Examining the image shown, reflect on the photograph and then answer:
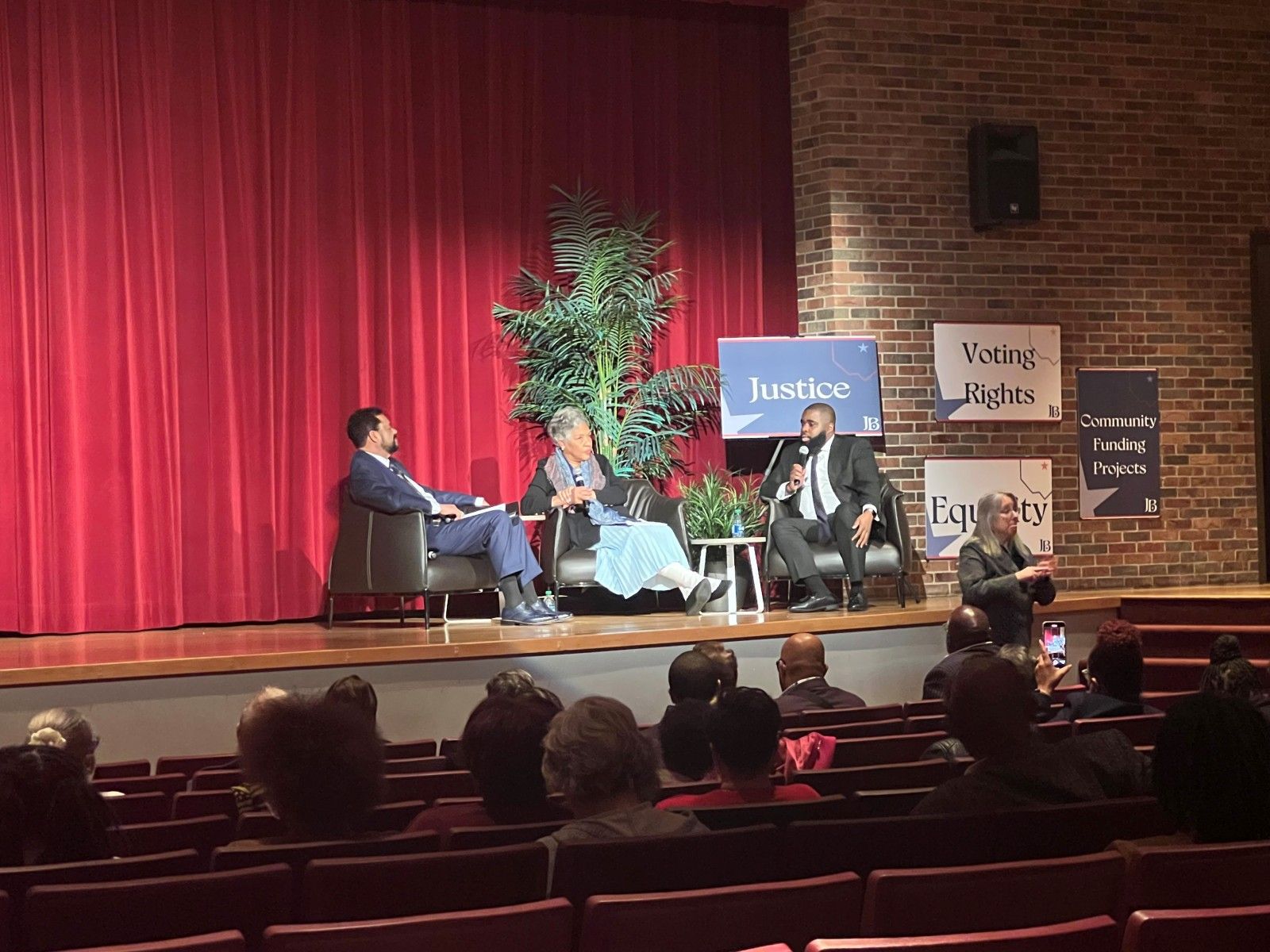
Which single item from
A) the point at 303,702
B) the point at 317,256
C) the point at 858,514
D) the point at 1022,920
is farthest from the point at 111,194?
the point at 1022,920

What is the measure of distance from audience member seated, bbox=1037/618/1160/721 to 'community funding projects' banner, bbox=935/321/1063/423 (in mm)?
4665

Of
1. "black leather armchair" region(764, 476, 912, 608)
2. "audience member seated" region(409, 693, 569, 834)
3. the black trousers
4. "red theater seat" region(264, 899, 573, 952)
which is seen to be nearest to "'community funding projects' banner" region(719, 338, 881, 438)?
"black leather armchair" region(764, 476, 912, 608)

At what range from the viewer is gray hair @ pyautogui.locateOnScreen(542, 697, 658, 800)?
2492 mm

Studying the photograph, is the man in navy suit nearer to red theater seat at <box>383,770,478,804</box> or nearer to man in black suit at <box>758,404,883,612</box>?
man in black suit at <box>758,404,883,612</box>

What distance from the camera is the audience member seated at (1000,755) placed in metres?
2.65

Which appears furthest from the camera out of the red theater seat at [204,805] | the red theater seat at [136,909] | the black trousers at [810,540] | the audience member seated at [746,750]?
the black trousers at [810,540]

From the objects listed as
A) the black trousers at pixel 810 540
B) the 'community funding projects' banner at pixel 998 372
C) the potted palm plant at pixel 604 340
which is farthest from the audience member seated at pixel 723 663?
the 'community funding projects' banner at pixel 998 372

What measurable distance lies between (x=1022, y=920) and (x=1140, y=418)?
767 centimetres

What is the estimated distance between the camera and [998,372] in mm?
8797

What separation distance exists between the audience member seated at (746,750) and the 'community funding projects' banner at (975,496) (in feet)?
19.1

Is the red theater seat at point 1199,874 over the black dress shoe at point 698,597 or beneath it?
beneath

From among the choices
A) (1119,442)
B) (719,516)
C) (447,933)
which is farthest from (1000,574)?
(447,933)

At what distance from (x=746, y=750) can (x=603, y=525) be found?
4.59m

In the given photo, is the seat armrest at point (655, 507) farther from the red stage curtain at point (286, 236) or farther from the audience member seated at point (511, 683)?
the audience member seated at point (511, 683)
